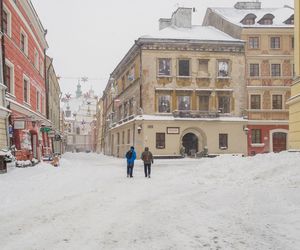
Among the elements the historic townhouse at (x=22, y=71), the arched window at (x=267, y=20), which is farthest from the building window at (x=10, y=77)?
the arched window at (x=267, y=20)

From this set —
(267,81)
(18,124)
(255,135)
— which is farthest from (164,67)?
(18,124)

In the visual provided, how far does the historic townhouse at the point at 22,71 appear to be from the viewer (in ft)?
61.3

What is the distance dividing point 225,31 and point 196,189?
31773 millimetres

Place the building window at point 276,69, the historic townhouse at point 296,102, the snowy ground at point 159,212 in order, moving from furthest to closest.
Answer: the building window at point 276,69
the historic townhouse at point 296,102
the snowy ground at point 159,212

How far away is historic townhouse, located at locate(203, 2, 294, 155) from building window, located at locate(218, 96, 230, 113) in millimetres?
2282

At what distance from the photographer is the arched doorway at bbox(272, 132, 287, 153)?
127 ft

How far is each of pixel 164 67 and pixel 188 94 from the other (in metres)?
3.32

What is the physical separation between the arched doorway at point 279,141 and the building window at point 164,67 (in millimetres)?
12075

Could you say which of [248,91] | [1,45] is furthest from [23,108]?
[248,91]

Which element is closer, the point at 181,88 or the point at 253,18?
the point at 181,88

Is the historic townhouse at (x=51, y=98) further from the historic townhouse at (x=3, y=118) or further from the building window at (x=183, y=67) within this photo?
the historic townhouse at (x=3, y=118)

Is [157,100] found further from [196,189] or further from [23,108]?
[196,189]

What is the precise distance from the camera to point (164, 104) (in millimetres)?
36719

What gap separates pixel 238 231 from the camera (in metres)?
6.85
